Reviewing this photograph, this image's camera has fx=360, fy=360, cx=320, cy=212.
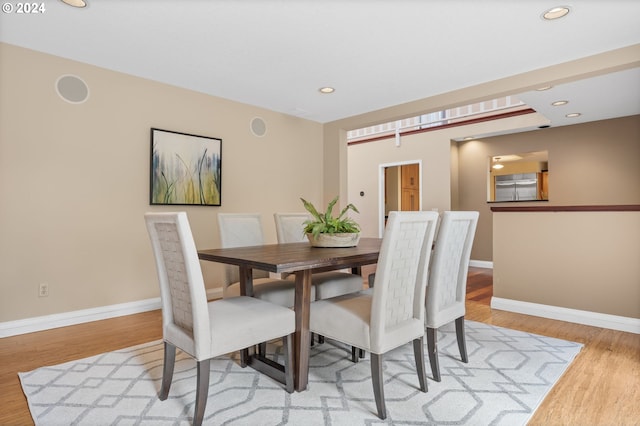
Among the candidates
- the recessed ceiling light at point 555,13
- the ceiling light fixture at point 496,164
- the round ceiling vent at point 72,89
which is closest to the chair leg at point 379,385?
the recessed ceiling light at point 555,13

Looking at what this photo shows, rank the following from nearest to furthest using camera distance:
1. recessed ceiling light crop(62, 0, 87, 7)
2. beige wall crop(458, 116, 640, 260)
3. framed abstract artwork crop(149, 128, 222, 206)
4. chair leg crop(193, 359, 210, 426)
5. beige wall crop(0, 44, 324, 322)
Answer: chair leg crop(193, 359, 210, 426) → recessed ceiling light crop(62, 0, 87, 7) → beige wall crop(0, 44, 324, 322) → framed abstract artwork crop(149, 128, 222, 206) → beige wall crop(458, 116, 640, 260)

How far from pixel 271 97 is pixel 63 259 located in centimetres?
266

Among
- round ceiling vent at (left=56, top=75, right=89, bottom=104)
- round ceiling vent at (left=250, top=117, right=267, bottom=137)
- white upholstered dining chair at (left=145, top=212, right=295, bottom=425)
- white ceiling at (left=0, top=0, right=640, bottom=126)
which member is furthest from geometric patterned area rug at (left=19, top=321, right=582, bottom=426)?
round ceiling vent at (left=250, top=117, right=267, bottom=137)

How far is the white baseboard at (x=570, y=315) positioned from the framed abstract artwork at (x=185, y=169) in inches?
132

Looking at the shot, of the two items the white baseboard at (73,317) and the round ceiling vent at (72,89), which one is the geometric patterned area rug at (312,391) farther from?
the round ceiling vent at (72,89)

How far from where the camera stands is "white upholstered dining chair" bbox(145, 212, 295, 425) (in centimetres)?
162

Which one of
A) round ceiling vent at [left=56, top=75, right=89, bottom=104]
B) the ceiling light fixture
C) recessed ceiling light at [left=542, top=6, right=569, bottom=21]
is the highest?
recessed ceiling light at [left=542, top=6, right=569, bottom=21]

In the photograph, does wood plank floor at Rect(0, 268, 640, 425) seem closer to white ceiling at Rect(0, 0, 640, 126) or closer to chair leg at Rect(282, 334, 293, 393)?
chair leg at Rect(282, 334, 293, 393)

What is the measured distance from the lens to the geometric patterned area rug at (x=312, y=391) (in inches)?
68.3

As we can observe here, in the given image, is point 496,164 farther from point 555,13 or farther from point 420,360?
point 420,360

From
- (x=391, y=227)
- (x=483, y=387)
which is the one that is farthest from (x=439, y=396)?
(x=391, y=227)

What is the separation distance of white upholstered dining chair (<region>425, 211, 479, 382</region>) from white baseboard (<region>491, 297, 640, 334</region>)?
5.63 ft

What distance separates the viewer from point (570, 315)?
3.44m

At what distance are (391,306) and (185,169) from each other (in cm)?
291
